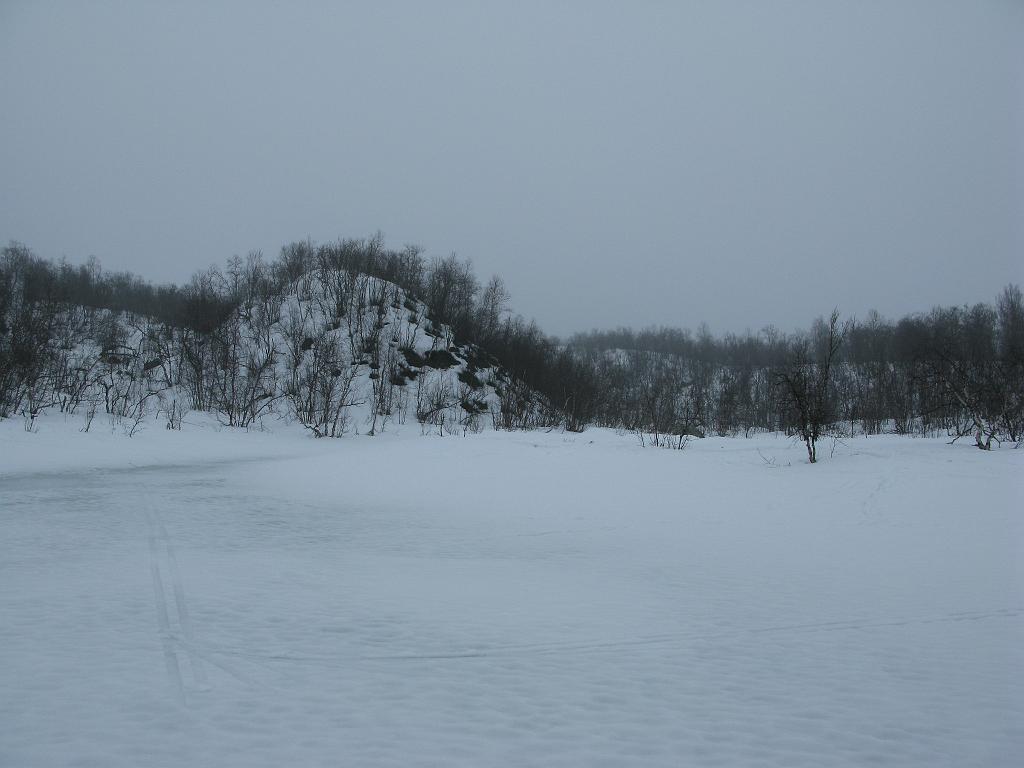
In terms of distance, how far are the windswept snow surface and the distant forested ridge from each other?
50.0 ft

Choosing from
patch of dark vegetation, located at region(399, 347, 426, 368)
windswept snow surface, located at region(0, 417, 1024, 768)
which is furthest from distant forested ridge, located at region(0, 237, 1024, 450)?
windswept snow surface, located at region(0, 417, 1024, 768)

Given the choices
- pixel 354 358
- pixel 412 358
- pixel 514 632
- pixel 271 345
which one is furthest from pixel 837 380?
pixel 514 632

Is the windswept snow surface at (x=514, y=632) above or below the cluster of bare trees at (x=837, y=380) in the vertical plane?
below

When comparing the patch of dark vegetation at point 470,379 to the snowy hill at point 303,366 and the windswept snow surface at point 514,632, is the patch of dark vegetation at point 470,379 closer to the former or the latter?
the snowy hill at point 303,366

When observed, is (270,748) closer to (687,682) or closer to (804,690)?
(687,682)

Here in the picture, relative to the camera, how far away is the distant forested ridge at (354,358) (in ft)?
120

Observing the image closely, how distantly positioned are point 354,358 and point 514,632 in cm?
4545

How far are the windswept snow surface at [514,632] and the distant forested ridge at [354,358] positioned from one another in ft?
50.0

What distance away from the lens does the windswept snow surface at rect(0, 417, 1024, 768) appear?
130 inches

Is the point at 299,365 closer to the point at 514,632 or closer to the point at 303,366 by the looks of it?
the point at 303,366

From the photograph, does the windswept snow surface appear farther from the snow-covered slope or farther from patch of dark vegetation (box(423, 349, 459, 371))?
patch of dark vegetation (box(423, 349, 459, 371))

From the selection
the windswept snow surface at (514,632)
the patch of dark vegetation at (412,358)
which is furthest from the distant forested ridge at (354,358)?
the windswept snow surface at (514,632)

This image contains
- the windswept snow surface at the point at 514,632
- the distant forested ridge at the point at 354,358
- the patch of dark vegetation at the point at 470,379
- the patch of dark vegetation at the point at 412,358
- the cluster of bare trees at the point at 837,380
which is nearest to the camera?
the windswept snow surface at the point at 514,632

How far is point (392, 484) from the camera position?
1575 cm
